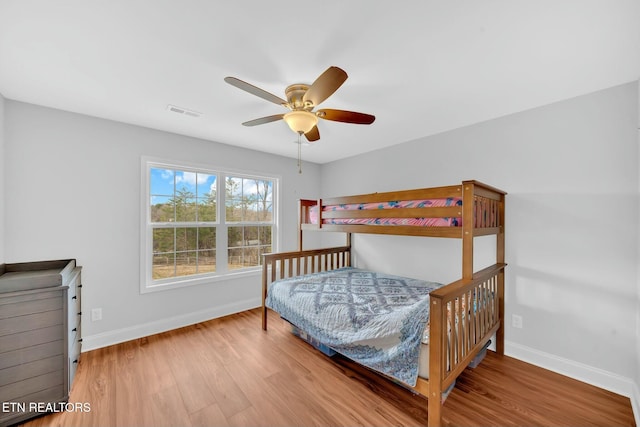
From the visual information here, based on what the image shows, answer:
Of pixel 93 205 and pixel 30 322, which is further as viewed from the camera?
pixel 93 205

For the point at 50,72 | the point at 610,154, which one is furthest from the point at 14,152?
the point at 610,154

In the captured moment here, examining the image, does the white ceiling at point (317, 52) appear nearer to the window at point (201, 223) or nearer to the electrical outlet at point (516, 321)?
the window at point (201, 223)

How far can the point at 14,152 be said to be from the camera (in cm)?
221

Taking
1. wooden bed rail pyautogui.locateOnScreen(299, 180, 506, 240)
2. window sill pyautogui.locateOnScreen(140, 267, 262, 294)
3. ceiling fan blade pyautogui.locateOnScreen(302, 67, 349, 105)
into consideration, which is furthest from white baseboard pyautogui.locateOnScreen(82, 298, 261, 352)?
ceiling fan blade pyautogui.locateOnScreen(302, 67, 349, 105)

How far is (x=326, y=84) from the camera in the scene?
4.92 ft

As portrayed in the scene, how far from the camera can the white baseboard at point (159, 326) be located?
2.54 meters

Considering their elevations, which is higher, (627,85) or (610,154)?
(627,85)

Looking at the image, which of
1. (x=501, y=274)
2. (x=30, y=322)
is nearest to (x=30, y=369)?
(x=30, y=322)

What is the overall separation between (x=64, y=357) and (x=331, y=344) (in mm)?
1891

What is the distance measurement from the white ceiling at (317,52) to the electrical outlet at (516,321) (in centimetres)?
192

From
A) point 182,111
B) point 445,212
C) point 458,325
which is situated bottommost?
point 458,325

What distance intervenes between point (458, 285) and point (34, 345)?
2.84m

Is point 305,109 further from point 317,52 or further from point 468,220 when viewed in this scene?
point 468,220

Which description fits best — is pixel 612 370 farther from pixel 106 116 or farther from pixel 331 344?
pixel 106 116
